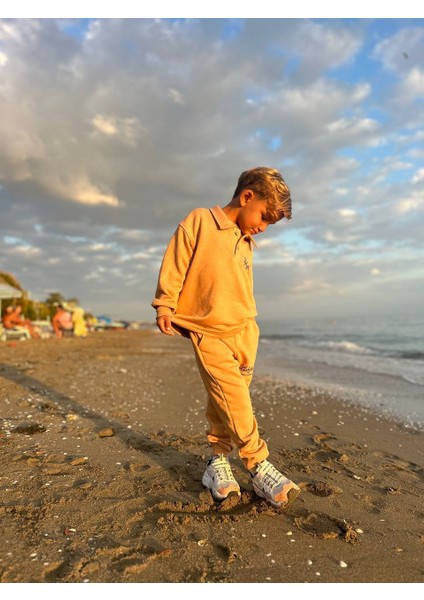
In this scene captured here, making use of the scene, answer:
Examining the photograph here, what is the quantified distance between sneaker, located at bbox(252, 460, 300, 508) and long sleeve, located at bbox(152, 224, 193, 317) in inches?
45.2

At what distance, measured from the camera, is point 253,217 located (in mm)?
2801

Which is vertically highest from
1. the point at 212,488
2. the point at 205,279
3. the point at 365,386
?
the point at 205,279

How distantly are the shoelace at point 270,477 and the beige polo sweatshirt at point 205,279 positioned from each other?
Result: 2.89 ft

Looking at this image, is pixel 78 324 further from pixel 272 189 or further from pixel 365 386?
pixel 272 189

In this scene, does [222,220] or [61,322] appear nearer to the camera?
[222,220]

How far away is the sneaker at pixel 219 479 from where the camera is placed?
260cm

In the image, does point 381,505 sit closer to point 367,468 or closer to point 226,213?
point 367,468

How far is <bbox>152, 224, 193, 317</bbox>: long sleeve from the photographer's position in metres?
2.72

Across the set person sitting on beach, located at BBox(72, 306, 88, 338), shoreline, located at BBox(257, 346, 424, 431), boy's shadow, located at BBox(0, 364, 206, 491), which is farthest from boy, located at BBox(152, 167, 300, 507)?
person sitting on beach, located at BBox(72, 306, 88, 338)

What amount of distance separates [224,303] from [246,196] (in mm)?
731

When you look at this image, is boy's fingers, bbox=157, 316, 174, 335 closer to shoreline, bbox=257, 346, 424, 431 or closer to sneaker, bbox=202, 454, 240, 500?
sneaker, bbox=202, 454, 240, 500

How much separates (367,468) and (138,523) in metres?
2.00

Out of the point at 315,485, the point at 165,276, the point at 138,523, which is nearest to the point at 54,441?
the point at 138,523

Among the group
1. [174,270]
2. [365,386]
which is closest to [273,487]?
[174,270]
